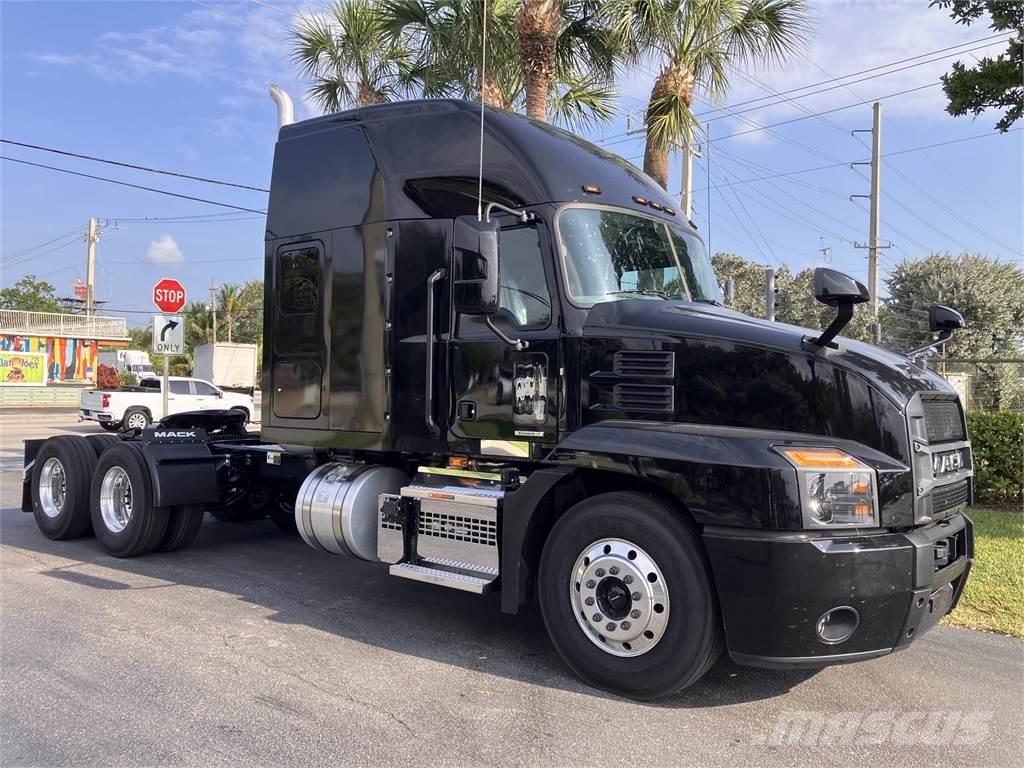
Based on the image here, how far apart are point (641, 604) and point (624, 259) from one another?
6.92 ft

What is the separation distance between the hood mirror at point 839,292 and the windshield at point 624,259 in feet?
3.95

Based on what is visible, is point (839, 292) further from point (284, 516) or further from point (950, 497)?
point (284, 516)

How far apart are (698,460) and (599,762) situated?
4.75ft

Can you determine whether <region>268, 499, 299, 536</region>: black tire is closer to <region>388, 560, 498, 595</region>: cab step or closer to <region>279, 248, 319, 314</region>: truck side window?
<region>279, 248, 319, 314</region>: truck side window

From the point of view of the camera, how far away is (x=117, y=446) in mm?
7422

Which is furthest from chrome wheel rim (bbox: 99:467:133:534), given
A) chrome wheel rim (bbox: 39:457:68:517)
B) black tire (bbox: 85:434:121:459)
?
chrome wheel rim (bbox: 39:457:68:517)

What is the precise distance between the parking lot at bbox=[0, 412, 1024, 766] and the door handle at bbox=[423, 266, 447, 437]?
1351 millimetres

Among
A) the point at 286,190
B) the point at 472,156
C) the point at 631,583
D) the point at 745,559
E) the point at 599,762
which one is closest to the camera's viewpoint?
the point at 599,762

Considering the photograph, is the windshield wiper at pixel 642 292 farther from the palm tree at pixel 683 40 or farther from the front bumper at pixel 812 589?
the palm tree at pixel 683 40

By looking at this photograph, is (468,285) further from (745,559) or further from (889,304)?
(889,304)

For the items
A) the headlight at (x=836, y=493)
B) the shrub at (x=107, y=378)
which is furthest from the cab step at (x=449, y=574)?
the shrub at (x=107, y=378)

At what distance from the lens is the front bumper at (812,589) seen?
3.75 m

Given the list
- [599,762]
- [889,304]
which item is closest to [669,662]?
[599,762]

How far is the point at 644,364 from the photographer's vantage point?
14.8 ft
